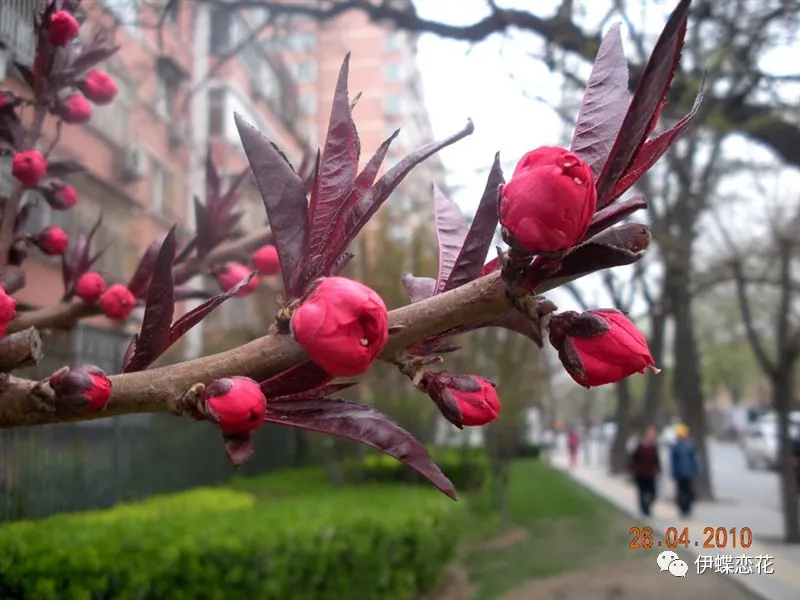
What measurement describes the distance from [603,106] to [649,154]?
103mm

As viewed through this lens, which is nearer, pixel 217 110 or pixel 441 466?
pixel 441 466

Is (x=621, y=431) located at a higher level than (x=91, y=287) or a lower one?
higher

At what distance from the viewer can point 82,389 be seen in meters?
1.19

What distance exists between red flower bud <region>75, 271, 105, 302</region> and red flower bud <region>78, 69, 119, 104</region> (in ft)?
2.29

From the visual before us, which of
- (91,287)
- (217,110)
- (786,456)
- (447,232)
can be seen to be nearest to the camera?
(447,232)

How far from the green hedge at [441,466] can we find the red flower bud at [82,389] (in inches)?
530

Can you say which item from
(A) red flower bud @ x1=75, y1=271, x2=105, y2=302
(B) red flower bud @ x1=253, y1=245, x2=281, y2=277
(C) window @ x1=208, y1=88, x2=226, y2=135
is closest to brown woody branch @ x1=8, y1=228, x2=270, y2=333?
(A) red flower bud @ x1=75, y1=271, x2=105, y2=302

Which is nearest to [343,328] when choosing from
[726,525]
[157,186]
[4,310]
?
[4,310]

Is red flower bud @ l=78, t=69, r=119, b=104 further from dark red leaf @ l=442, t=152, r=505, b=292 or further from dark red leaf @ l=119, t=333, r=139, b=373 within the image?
dark red leaf @ l=442, t=152, r=505, b=292

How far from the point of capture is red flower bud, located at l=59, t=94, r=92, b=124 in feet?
8.47

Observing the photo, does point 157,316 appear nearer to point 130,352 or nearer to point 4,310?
point 130,352

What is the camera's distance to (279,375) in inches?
47.6

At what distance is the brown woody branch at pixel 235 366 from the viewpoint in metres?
1.15

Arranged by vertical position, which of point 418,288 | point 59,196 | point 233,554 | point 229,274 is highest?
point 59,196
